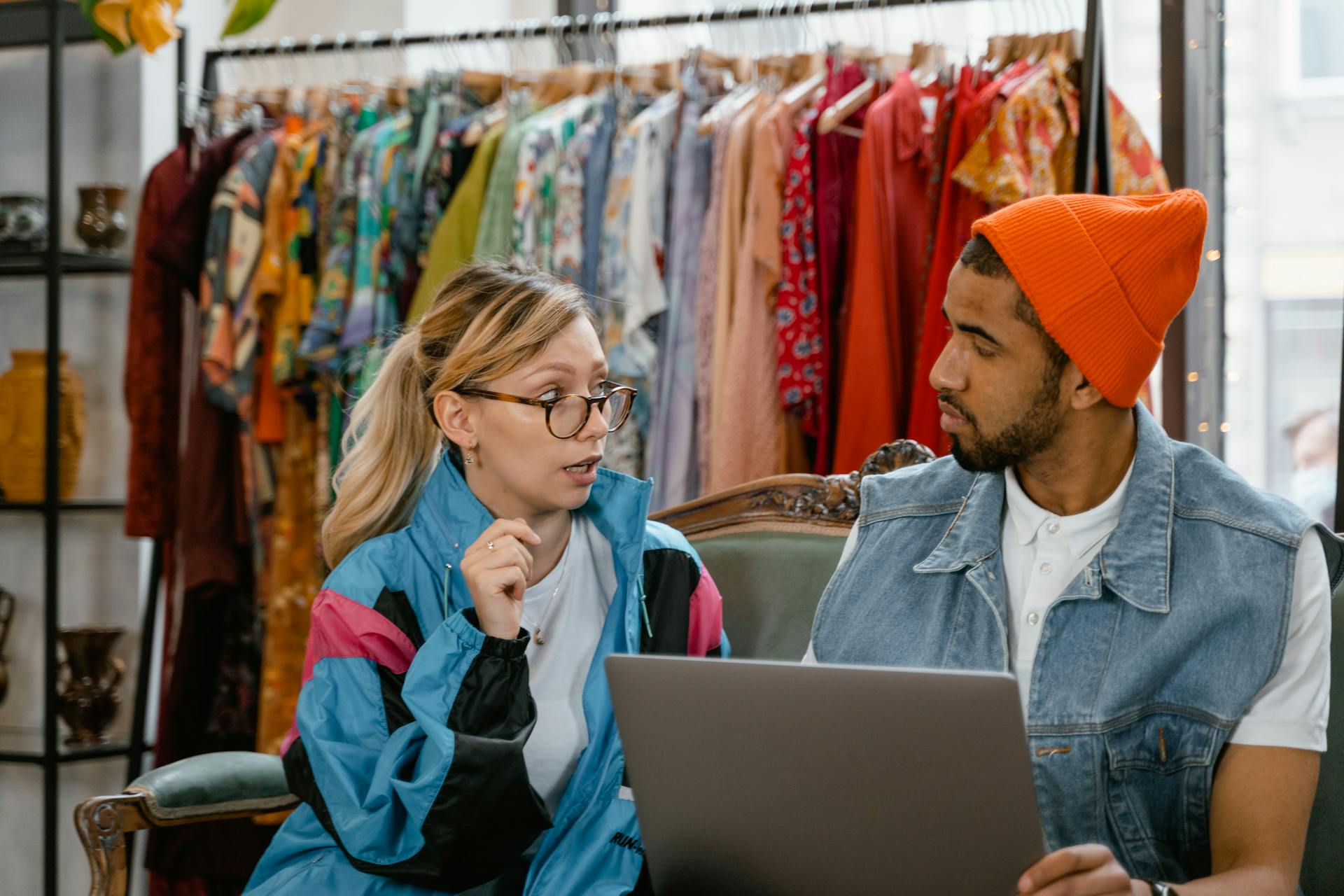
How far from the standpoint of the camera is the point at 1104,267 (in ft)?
4.17

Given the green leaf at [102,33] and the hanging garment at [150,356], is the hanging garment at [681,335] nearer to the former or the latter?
the green leaf at [102,33]

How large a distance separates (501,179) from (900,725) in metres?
1.76

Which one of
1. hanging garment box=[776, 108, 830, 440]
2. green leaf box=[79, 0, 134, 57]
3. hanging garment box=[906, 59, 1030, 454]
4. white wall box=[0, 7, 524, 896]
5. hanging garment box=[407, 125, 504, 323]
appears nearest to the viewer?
green leaf box=[79, 0, 134, 57]

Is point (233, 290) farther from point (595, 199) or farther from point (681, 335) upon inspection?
point (681, 335)

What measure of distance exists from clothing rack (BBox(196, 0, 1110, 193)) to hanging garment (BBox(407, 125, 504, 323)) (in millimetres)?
282

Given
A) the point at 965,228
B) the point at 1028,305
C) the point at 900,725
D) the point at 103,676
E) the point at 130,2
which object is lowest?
the point at 103,676

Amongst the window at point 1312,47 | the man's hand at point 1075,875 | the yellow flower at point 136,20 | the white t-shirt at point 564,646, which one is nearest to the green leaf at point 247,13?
the yellow flower at point 136,20

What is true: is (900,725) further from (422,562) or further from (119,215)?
(119,215)

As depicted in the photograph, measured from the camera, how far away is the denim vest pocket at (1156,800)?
124cm

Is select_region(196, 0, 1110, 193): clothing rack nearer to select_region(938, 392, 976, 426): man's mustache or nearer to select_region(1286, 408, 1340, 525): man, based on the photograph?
select_region(1286, 408, 1340, 525): man

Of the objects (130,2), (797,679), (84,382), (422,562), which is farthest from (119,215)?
(797,679)

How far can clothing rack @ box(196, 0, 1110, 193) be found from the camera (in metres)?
2.11

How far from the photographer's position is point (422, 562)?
5.02ft

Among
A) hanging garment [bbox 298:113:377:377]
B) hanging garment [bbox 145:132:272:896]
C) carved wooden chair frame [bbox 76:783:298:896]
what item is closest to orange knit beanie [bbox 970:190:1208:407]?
carved wooden chair frame [bbox 76:783:298:896]
